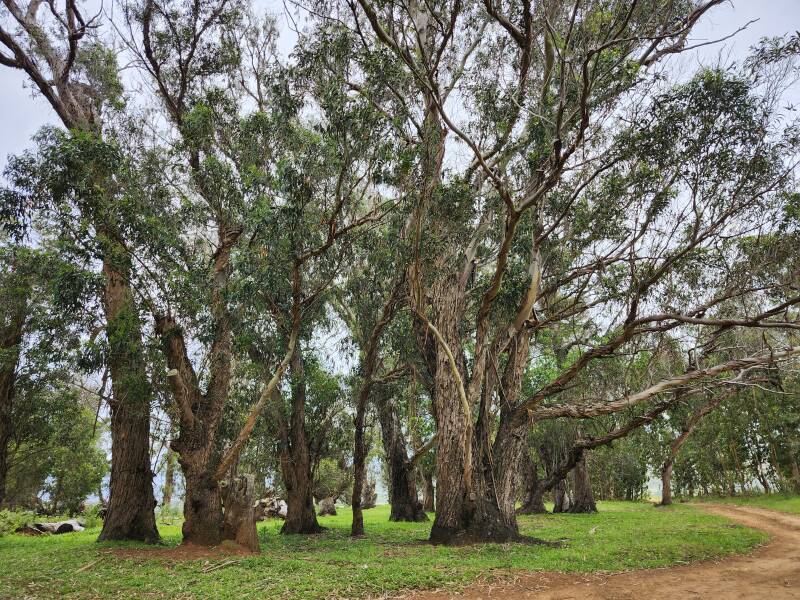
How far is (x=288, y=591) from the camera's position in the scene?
22.2 ft

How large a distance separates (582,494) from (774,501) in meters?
8.69

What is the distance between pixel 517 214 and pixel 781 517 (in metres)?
15.3

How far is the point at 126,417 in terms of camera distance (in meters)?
12.8

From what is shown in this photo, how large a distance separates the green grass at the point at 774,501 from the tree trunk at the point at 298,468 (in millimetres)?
16162

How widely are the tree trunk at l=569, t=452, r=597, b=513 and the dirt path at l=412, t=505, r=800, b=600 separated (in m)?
12.4

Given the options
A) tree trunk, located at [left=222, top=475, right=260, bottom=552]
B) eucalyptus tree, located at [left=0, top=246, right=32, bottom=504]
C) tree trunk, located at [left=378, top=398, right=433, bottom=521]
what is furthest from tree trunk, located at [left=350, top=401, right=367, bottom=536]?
eucalyptus tree, located at [left=0, top=246, right=32, bottom=504]

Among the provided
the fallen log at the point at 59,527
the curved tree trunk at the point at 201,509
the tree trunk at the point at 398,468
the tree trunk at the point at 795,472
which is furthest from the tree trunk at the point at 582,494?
the fallen log at the point at 59,527

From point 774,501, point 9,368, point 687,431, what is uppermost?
point 9,368

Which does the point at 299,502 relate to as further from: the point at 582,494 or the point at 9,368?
the point at 582,494

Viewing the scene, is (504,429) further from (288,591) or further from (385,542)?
(288,591)

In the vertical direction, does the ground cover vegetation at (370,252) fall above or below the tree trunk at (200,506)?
above

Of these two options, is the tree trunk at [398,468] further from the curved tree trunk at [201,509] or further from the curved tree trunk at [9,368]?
the curved tree trunk at [9,368]

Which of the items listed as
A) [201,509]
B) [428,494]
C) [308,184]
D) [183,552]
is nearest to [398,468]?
[201,509]

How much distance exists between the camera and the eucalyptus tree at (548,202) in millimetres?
9797
